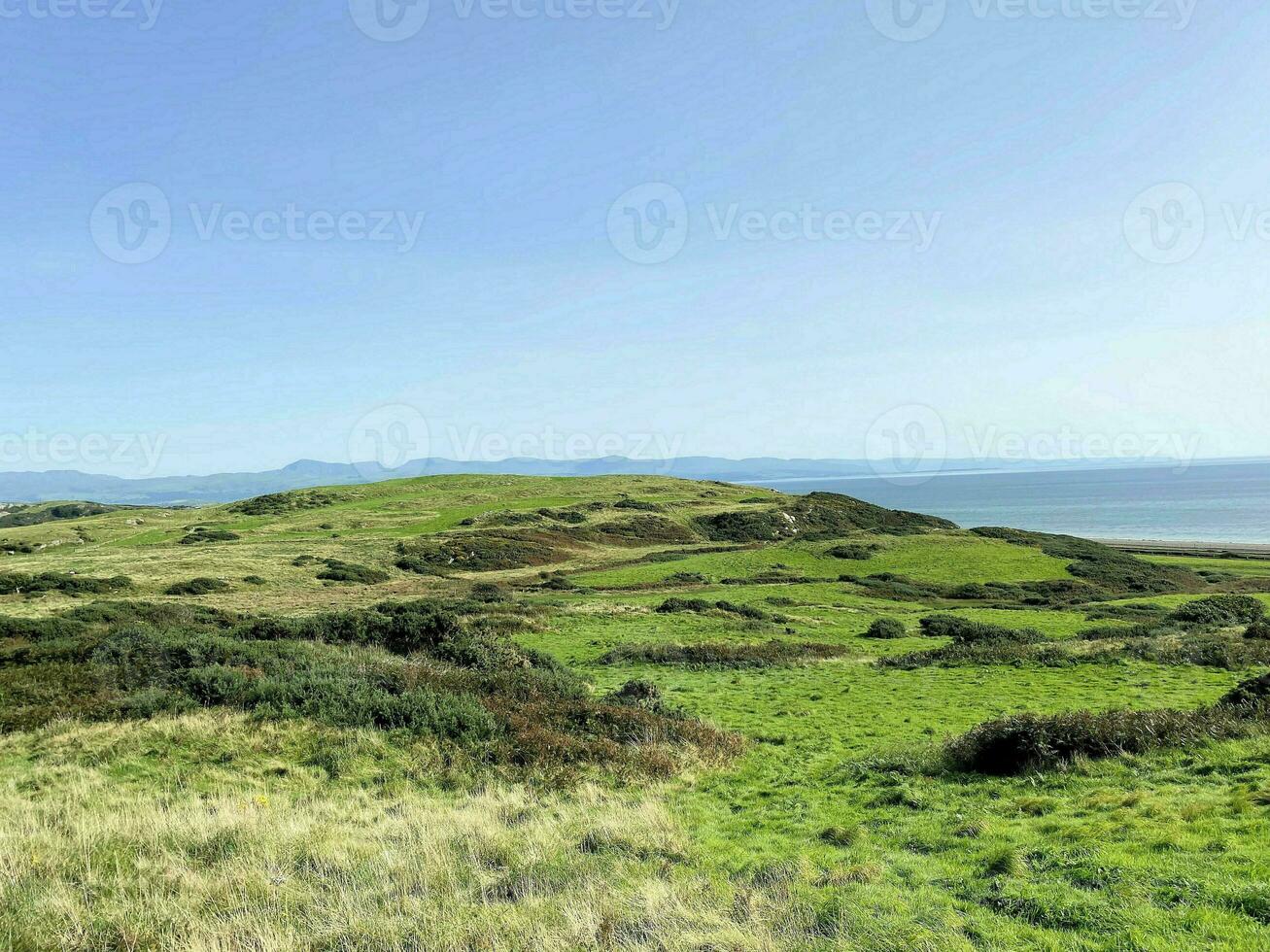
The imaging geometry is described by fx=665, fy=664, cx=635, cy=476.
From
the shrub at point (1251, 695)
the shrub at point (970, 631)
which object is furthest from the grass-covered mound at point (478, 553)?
the shrub at point (1251, 695)

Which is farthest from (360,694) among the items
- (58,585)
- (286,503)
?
(286,503)

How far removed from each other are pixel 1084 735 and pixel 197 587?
160 ft

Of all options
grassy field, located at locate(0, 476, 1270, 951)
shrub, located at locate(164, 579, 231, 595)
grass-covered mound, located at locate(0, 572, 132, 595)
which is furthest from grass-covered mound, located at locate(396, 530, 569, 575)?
grassy field, located at locate(0, 476, 1270, 951)

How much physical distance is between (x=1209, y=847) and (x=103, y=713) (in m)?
19.8

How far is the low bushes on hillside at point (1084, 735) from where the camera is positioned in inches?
487

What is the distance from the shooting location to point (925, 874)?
820cm

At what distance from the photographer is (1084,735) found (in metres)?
12.7

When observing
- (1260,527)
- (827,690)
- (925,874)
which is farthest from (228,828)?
(1260,527)

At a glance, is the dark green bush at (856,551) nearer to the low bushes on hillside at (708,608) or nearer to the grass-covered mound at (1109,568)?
the grass-covered mound at (1109,568)

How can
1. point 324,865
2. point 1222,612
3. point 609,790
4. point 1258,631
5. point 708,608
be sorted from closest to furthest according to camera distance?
point 324,865 → point 609,790 → point 1258,631 → point 1222,612 → point 708,608

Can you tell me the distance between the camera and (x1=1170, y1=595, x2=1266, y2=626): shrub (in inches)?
1280

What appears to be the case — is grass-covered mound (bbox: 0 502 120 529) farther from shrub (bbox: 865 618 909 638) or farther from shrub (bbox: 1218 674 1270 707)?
shrub (bbox: 1218 674 1270 707)

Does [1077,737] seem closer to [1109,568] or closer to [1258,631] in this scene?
[1258,631]

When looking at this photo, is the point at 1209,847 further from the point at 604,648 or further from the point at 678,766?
the point at 604,648
